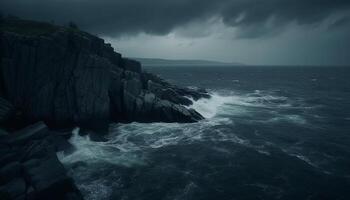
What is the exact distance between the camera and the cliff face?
1881 inches

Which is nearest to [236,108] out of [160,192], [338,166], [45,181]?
[338,166]

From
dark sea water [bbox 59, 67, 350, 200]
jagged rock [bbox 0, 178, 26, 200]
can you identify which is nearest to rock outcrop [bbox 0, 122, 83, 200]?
jagged rock [bbox 0, 178, 26, 200]

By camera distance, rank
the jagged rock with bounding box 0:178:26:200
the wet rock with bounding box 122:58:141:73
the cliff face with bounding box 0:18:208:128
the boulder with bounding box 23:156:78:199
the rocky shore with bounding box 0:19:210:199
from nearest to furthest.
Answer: the jagged rock with bounding box 0:178:26:200, the boulder with bounding box 23:156:78:199, the rocky shore with bounding box 0:19:210:199, the cliff face with bounding box 0:18:208:128, the wet rock with bounding box 122:58:141:73

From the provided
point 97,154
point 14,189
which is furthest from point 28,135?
point 97,154

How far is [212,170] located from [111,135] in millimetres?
22896

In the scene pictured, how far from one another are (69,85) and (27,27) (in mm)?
15656

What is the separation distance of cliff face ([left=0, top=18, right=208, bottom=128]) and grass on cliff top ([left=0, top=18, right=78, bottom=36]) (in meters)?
0.70

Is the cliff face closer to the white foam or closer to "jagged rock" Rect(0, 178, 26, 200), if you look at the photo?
the white foam

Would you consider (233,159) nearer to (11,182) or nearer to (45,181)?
(45,181)

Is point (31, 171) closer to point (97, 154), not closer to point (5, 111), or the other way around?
point (97, 154)

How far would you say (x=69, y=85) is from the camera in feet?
171

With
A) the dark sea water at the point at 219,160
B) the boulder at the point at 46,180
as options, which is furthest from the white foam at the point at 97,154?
the boulder at the point at 46,180

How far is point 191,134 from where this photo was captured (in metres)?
52.2

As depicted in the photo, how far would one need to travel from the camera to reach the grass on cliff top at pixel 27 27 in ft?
168
